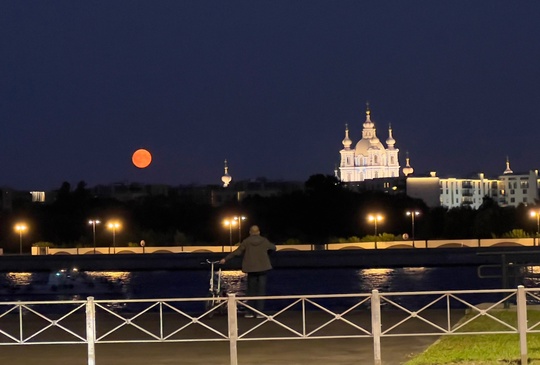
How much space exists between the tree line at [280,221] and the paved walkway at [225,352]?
278 feet

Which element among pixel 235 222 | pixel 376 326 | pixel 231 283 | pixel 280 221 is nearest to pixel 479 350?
pixel 376 326

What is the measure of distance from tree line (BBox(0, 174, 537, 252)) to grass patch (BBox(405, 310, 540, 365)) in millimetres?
84682

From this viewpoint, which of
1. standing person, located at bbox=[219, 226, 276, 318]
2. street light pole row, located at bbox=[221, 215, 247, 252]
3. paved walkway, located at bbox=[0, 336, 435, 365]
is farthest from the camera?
street light pole row, located at bbox=[221, 215, 247, 252]

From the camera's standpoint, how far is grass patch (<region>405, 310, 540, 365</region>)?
51.6 ft

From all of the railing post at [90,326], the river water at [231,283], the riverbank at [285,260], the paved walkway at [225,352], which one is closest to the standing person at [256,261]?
the paved walkway at [225,352]

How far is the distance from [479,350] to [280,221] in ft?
327

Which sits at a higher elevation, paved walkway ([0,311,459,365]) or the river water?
the river water

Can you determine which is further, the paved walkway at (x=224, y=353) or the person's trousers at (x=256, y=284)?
the person's trousers at (x=256, y=284)

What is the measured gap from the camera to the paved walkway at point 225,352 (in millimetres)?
16500

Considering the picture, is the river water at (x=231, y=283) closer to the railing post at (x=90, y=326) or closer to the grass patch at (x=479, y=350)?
the grass patch at (x=479, y=350)

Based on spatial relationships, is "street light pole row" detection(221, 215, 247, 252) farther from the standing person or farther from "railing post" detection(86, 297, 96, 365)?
"railing post" detection(86, 297, 96, 365)

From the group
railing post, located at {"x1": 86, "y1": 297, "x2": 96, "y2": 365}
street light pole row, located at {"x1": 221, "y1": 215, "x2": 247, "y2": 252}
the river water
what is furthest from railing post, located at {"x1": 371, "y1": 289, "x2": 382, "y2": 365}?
street light pole row, located at {"x1": 221, "y1": 215, "x2": 247, "y2": 252}

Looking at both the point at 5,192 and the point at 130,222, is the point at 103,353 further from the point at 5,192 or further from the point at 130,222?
the point at 5,192

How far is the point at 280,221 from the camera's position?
11644 cm
